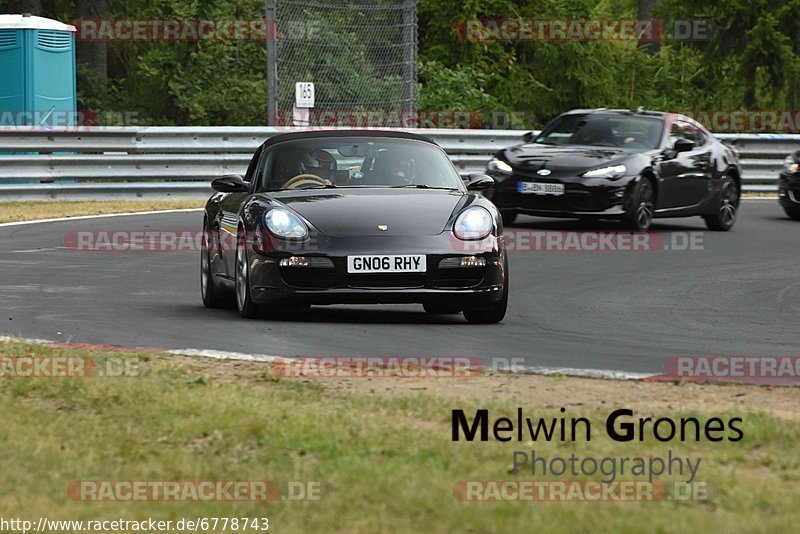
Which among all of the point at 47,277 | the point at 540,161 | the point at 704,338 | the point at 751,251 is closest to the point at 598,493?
the point at 704,338

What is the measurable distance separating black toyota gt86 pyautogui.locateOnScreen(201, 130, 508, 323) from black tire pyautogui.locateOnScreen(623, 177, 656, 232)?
7.14 meters

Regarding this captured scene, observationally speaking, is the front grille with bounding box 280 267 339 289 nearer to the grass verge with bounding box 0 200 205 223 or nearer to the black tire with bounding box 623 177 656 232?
the black tire with bounding box 623 177 656 232

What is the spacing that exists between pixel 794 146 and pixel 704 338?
17.6 m

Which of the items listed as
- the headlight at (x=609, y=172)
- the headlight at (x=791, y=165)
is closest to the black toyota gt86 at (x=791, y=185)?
the headlight at (x=791, y=165)

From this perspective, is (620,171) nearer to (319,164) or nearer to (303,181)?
(319,164)

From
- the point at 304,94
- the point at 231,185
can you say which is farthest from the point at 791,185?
the point at 231,185

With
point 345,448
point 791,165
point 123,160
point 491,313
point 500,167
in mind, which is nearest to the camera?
point 345,448

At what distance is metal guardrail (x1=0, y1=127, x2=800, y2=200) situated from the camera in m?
21.2

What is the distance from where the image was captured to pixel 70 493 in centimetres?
536

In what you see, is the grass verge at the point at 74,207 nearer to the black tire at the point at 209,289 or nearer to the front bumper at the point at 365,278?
the black tire at the point at 209,289

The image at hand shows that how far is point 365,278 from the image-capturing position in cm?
995

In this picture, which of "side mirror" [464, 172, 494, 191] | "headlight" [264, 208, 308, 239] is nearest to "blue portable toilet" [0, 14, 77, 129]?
"side mirror" [464, 172, 494, 191]

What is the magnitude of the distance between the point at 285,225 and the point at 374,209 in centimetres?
57

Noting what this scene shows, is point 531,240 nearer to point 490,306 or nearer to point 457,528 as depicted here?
point 490,306
